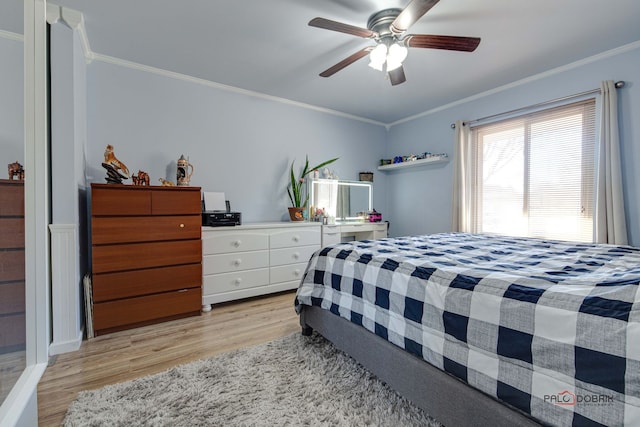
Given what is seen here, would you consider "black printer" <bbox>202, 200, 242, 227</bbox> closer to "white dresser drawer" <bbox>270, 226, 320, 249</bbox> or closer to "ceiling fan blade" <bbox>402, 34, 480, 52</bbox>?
"white dresser drawer" <bbox>270, 226, 320, 249</bbox>

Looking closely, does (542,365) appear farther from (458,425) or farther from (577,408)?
(458,425)

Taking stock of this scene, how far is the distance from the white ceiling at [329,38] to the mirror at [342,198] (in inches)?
50.1

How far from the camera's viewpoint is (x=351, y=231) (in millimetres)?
3854

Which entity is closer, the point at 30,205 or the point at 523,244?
the point at 30,205

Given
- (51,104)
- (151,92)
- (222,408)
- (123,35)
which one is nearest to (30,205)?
(222,408)

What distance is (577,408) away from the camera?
2.67 ft

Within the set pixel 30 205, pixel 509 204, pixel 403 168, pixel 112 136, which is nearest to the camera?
pixel 30 205

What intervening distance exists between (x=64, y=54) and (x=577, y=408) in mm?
3356

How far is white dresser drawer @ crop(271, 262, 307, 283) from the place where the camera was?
10.5ft

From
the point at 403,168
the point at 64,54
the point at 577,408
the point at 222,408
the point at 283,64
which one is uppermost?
the point at 283,64

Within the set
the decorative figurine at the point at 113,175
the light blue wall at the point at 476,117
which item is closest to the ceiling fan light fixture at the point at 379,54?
the light blue wall at the point at 476,117

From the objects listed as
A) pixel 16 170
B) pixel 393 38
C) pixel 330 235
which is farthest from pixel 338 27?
pixel 330 235

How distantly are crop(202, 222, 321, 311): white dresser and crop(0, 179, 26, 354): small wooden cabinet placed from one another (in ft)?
5.76

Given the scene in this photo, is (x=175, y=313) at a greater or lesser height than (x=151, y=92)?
lesser
